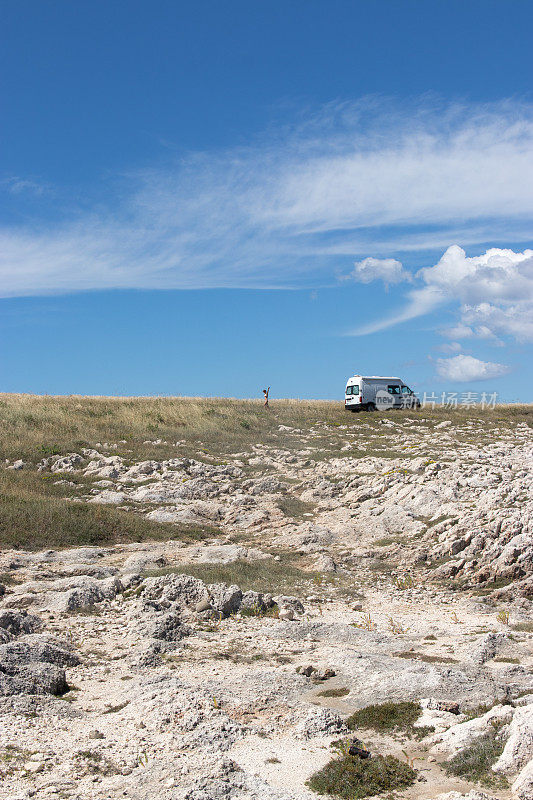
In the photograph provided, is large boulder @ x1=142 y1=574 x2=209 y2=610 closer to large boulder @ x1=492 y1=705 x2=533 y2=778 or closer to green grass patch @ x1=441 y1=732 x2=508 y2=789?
green grass patch @ x1=441 y1=732 x2=508 y2=789

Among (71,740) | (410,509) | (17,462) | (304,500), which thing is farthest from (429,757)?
(17,462)

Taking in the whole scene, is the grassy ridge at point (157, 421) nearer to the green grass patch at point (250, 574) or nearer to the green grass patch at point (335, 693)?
the green grass patch at point (250, 574)

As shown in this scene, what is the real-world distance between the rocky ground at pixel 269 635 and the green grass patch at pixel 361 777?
0.12 m

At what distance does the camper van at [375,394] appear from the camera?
39125mm

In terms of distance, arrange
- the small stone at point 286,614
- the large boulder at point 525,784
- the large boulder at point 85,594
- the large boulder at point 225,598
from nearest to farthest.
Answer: the large boulder at point 525,784
the small stone at point 286,614
the large boulder at point 225,598
the large boulder at point 85,594

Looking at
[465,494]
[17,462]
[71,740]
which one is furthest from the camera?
[17,462]

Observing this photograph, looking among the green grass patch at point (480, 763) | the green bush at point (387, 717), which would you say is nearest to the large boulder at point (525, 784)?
the green grass patch at point (480, 763)

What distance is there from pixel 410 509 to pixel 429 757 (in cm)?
1120

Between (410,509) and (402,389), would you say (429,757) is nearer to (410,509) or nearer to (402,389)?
(410,509)

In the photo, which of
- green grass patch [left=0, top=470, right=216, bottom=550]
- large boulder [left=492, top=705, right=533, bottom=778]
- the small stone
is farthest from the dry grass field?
large boulder [left=492, top=705, right=533, bottom=778]

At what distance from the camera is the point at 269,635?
956 cm

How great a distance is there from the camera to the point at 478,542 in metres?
12.8

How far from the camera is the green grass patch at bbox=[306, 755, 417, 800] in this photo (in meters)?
4.98

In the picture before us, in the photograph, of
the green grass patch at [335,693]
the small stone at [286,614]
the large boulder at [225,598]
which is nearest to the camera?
the green grass patch at [335,693]
